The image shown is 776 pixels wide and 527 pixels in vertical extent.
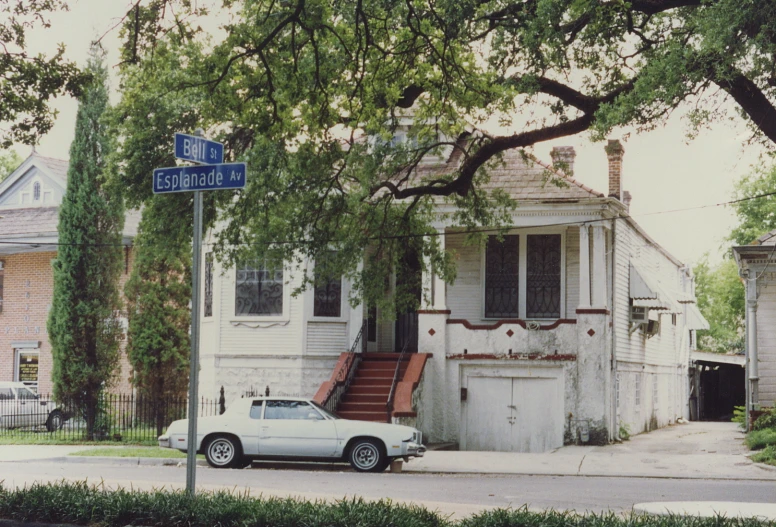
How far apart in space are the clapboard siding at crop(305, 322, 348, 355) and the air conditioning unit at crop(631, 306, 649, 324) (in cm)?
822

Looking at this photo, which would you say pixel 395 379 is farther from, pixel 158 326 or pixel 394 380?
pixel 158 326

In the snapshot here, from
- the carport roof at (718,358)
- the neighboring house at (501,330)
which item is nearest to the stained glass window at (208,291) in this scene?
the neighboring house at (501,330)

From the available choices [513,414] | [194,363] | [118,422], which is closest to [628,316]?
[513,414]

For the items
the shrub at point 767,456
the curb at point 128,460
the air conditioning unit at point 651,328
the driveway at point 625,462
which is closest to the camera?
the driveway at point 625,462

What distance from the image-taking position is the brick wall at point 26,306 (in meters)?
34.8

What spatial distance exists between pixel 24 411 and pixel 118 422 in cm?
267

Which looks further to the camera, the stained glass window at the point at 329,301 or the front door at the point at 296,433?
the stained glass window at the point at 329,301

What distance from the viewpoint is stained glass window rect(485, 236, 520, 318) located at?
2669cm

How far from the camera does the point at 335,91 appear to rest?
51.3ft

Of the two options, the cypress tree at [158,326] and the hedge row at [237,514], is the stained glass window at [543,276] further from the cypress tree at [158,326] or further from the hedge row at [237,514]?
the hedge row at [237,514]

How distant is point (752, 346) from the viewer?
26.6m

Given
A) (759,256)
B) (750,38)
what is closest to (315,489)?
(750,38)

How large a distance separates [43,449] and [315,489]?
10930 mm

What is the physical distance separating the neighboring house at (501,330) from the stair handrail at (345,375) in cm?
9
